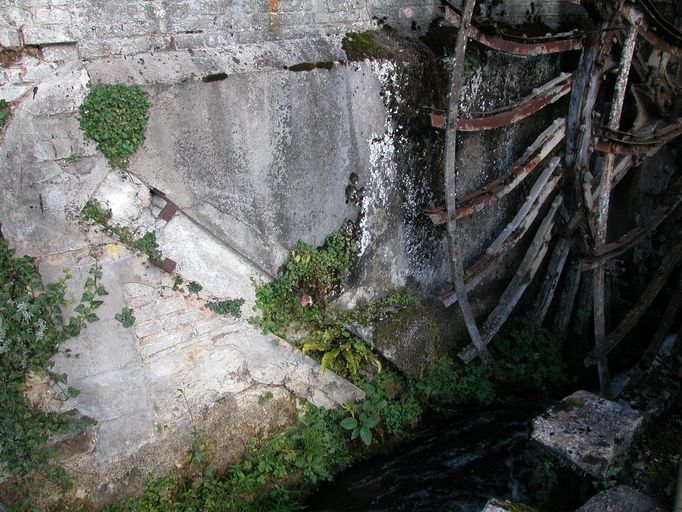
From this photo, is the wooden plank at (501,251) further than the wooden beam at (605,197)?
Yes

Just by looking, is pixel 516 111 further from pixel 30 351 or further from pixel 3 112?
pixel 30 351

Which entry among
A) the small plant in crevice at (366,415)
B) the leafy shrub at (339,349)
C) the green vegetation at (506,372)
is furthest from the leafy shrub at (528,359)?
the leafy shrub at (339,349)

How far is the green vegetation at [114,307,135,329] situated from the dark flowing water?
7.07ft

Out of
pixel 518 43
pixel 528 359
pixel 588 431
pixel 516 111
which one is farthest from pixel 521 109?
pixel 588 431

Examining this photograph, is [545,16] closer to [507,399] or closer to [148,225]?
[507,399]

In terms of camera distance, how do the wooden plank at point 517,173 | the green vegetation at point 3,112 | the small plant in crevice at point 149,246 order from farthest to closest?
the wooden plank at point 517,173, the small plant in crevice at point 149,246, the green vegetation at point 3,112

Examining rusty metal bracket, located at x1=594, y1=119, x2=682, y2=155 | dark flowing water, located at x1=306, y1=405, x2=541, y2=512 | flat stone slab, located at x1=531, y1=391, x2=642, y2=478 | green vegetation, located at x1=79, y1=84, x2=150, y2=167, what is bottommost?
dark flowing water, located at x1=306, y1=405, x2=541, y2=512

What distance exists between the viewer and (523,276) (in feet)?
19.3

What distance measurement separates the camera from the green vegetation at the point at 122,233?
3.86 m

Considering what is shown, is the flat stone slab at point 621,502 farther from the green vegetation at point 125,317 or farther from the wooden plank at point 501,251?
the green vegetation at point 125,317

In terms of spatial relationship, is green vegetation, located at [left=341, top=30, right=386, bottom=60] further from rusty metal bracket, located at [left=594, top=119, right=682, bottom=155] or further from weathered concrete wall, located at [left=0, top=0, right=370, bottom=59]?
rusty metal bracket, located at [left=594, top=119, right=682, bottom=155]

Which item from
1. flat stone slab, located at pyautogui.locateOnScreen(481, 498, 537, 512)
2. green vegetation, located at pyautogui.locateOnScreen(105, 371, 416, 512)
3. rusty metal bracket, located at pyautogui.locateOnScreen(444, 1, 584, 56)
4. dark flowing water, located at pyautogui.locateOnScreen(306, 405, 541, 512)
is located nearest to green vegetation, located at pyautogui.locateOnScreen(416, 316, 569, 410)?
dark flowing water, located at pyautogui.locateOnScreen(306, 405, 541, 512)

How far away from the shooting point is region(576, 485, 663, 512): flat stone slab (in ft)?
11.0

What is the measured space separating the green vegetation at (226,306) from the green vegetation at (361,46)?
214 cm
